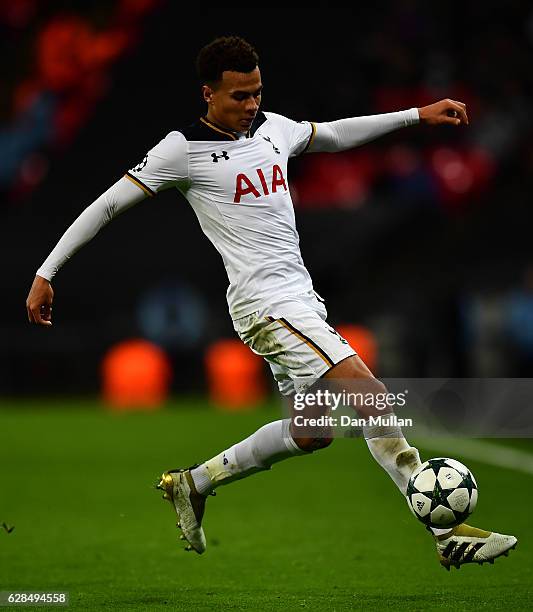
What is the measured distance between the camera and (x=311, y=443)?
20.6 feet

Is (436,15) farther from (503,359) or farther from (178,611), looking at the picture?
(178,611)

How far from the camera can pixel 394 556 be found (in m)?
7.31

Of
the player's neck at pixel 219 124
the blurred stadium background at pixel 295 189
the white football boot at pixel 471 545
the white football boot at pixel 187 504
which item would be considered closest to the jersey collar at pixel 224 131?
the player's neck at pixel 219 124

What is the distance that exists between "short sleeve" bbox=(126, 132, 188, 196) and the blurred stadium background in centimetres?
982

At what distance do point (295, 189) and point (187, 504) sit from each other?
1174 centimetres

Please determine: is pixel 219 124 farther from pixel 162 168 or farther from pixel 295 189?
pixel 295 189

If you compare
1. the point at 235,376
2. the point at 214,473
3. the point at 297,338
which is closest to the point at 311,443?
the point at 297,338

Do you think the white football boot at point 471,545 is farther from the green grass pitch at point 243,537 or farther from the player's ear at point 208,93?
the player's ear at point 208,93

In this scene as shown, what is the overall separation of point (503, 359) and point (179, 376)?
603 centimetres

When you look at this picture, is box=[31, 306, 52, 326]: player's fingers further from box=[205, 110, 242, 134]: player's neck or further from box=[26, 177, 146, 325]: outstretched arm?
box=[205, 110, 242, 134]: player's neck

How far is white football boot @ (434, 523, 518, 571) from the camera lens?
18.4ft

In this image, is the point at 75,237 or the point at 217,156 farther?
the point at 217,156

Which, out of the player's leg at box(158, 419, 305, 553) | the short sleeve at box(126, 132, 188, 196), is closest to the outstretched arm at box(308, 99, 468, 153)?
the short sleeve at box(126, 132, 188, 196)

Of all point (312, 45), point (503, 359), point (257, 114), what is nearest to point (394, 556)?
point (257, 114)
